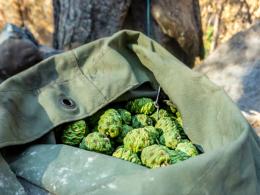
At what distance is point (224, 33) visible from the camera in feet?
15.4

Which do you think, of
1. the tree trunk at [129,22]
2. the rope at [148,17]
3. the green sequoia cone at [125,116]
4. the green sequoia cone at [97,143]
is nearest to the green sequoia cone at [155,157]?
the green sequoia cone at [97,143]

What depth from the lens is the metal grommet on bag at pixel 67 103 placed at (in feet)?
5.83

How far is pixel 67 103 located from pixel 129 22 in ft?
9.51

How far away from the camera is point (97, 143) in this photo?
1.65 m

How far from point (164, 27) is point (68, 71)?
9.19 ft

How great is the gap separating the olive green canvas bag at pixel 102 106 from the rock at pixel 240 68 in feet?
4.81

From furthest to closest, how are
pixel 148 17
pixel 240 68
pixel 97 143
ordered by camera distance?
1. pixel 148 17
2. pixel 240 68
3. pixel 97 143

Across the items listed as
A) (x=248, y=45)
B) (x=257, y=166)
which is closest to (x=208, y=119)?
(x=257, y=166)

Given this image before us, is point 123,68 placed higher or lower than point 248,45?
higher

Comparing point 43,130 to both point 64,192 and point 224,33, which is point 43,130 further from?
point 224,33

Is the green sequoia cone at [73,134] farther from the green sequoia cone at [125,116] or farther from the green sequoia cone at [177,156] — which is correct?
the green sequoia cone at [177,156]

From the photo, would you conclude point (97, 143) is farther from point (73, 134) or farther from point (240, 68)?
point (240, 68)

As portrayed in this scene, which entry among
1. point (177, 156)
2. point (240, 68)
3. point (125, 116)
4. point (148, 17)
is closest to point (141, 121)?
point (125, 116)

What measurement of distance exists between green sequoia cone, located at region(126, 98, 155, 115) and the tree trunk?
2.33 metres
